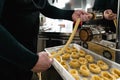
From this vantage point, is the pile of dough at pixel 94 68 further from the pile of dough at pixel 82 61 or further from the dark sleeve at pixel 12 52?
the dark sleeve at pixel 12 52

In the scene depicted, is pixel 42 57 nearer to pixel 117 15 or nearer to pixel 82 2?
pixel 117 15

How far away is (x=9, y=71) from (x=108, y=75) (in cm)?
41

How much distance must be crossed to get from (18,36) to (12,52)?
0.23 m

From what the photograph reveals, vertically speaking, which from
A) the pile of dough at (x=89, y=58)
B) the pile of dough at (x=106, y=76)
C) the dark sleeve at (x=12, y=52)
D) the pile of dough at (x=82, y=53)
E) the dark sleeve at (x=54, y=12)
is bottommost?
the pile of dough at (x=106, y=76)

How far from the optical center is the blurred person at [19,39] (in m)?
0.49

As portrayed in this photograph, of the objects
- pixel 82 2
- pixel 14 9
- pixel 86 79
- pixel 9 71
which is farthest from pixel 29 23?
pixel 82 2

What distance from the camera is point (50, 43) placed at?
6.63 ft

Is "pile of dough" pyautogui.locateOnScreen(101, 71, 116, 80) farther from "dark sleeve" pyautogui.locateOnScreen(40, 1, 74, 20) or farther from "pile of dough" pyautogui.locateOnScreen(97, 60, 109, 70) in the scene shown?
"dark sleeve" pyautogui.locateOnScreen(40, 1, 74, 20)

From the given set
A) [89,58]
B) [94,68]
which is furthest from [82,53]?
[94,68]

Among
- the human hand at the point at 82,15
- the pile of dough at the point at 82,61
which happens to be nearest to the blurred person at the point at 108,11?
the human hand at the point at 82,15

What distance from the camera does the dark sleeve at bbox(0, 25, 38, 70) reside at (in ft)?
1.58

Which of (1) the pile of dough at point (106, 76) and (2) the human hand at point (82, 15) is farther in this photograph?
(2) the human hand at point (82, 15)

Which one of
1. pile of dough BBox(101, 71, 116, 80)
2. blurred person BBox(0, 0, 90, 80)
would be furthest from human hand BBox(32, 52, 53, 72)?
pile of dough BBox(101, 71, 116, 80)

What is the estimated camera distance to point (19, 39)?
28.7 inches
